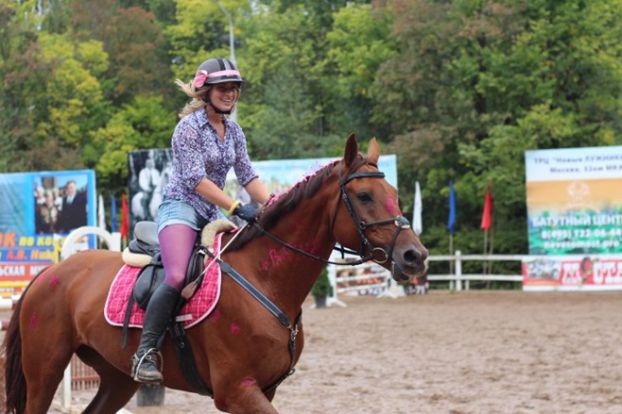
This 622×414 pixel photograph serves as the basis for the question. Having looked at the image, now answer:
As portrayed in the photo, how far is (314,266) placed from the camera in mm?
6582

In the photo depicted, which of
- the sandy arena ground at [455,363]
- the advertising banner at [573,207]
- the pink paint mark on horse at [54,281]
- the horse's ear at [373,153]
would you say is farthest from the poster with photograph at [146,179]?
the horse's ear at [373,153]

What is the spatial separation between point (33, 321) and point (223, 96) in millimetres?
2059

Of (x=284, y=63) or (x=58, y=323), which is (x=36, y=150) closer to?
(x=284, y=63)

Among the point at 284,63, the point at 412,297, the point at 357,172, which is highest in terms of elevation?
the point at 284,63

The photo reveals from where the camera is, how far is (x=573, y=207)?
99.7 ft

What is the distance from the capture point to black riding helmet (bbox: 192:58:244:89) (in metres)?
6.75

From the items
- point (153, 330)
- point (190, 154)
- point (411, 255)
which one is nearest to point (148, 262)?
point (153, 330)

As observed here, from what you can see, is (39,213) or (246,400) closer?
(246,400)

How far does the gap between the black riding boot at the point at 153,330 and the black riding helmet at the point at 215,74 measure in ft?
4.05

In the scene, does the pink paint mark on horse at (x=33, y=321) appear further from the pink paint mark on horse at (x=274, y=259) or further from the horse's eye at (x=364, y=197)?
the horse's eye at (x=364, y=197)

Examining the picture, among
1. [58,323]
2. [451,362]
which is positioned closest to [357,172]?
[58,323]

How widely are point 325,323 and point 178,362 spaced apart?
15.0 m

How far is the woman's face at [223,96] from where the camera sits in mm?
6766

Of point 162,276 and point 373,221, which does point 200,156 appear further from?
point 373,221
